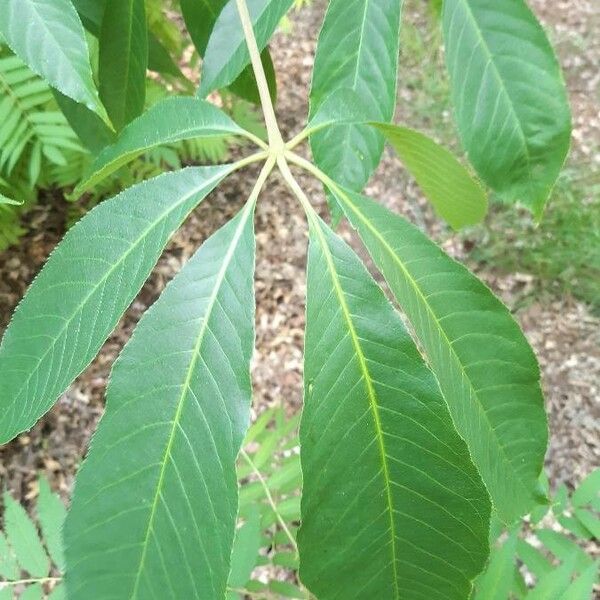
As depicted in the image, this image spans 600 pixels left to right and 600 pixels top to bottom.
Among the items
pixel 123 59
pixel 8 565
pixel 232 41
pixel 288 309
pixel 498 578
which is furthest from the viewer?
pixel 288 309

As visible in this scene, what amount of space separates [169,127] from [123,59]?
32 cm

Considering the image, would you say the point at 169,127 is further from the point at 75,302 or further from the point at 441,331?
the point at 441,331

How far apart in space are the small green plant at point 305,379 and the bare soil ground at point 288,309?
198cm

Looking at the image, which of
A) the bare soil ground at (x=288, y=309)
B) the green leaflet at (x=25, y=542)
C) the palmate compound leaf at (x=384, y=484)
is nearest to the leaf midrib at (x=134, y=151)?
the palmate compound leaf at (x=384, y=484)

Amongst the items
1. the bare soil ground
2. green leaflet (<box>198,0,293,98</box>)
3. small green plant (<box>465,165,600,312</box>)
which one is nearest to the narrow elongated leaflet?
green leaflet (<box>198,0,293,98</box>)

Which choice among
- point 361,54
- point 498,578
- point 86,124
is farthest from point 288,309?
point 361,54

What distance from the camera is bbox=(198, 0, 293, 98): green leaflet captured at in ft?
2.25

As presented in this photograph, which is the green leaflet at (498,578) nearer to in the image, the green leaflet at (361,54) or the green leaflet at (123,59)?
the green leaflet at (361,54)

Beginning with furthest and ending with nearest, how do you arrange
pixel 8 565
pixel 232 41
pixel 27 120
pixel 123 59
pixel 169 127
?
pixel 27 120 → pixel 8 565 → pixel 123 59 → pixel 232 41 → pixel 169 127

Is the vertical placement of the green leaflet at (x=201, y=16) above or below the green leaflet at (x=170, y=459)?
above

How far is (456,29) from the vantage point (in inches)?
26.4

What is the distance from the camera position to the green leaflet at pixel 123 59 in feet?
2.63

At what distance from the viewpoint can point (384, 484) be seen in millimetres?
457

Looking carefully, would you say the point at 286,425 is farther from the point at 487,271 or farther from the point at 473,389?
the point at 487,271
